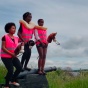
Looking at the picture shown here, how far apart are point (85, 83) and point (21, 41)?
284 centimetres

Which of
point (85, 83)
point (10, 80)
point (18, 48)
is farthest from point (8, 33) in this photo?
point (85, 83)

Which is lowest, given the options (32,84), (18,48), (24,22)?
(32,84)

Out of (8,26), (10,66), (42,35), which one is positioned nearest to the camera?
(10,66)

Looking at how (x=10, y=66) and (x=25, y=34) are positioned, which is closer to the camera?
(x=10, y=66)

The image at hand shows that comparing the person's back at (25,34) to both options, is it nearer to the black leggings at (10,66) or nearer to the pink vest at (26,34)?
the pink vest at (26,34)

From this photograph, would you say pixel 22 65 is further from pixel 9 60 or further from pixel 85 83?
pixel 85 83

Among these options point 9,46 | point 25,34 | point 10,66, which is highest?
point 25,34

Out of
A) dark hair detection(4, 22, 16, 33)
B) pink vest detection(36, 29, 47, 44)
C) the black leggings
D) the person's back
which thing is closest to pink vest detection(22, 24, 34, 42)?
the person's back

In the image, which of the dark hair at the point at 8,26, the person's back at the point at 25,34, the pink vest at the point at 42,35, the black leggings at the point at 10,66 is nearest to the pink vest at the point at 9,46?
the black leggings at the point at 10,66

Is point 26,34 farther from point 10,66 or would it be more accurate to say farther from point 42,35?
point 10,66

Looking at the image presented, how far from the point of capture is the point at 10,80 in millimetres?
10273

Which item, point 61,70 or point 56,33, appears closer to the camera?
point 56,33

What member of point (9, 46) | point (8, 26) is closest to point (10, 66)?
point (9, 46)

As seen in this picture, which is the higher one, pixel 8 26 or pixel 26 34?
pixel 8 26
